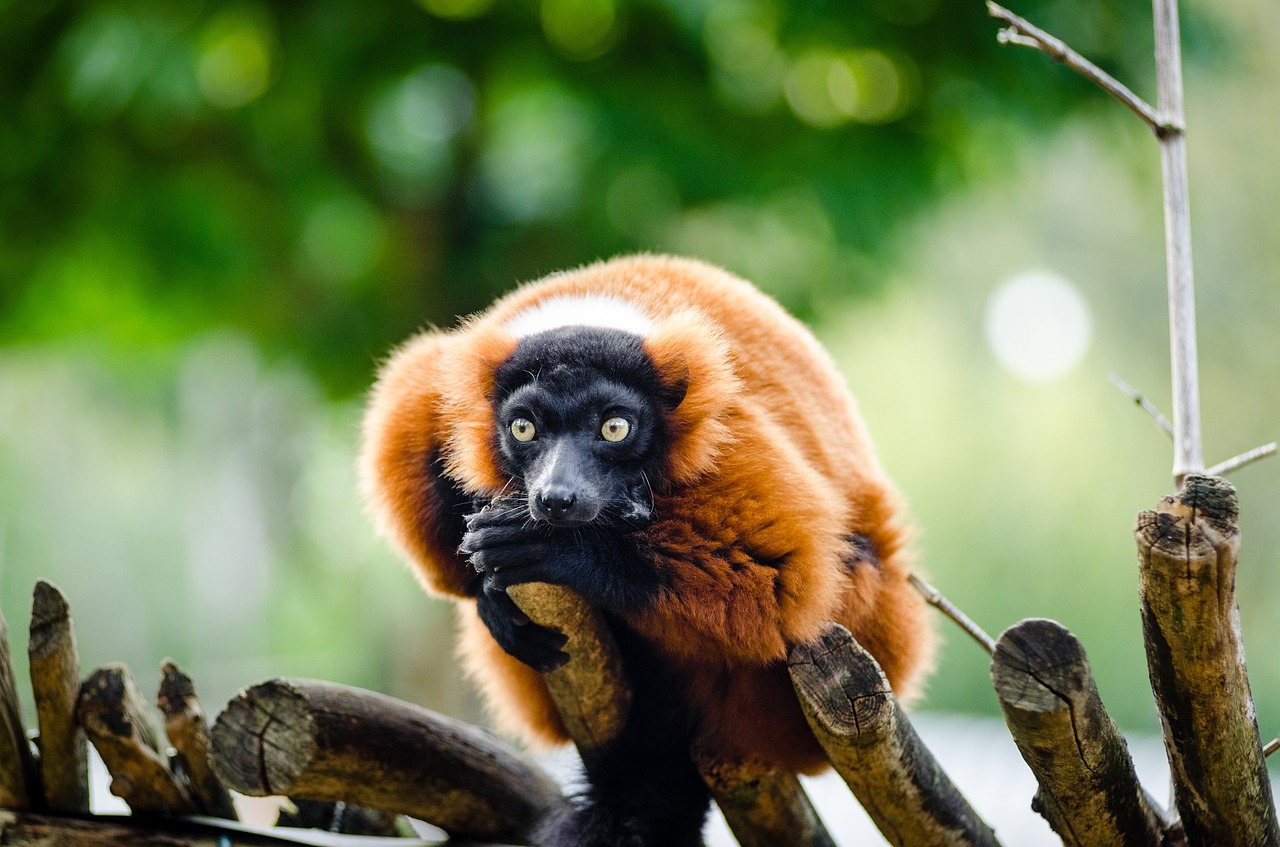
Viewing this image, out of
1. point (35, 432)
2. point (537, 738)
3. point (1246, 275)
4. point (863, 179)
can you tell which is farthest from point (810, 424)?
point (35, 432)

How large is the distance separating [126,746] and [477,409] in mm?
1085

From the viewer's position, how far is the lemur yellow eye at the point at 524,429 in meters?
2.33

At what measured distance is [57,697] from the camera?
8.20 ft

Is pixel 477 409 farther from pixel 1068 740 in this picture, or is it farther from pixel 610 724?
pixel 1068 740

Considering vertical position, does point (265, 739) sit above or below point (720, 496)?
below

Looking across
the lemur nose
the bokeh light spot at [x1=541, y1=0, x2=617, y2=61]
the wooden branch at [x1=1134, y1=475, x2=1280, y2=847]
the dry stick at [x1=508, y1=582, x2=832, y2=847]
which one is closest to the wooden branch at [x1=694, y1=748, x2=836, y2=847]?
the dry stick at [x1=508, y1=582, x2=832, y2=847]

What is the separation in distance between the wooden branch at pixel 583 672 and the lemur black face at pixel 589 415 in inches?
6.3

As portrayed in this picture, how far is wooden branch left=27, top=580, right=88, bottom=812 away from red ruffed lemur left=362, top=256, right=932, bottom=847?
735 mm

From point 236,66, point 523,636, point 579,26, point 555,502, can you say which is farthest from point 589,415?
point 236,66

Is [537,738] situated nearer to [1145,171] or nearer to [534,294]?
[534,294]

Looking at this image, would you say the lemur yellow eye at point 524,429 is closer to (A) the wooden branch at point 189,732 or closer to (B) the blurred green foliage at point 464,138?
(A) the wooden branch at point 189,732

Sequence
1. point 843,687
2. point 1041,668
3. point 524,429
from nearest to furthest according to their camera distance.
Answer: point 1041,668, point 843,687, point 524,429

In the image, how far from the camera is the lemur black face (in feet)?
7.39

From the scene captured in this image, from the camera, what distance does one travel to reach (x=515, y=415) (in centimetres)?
235
